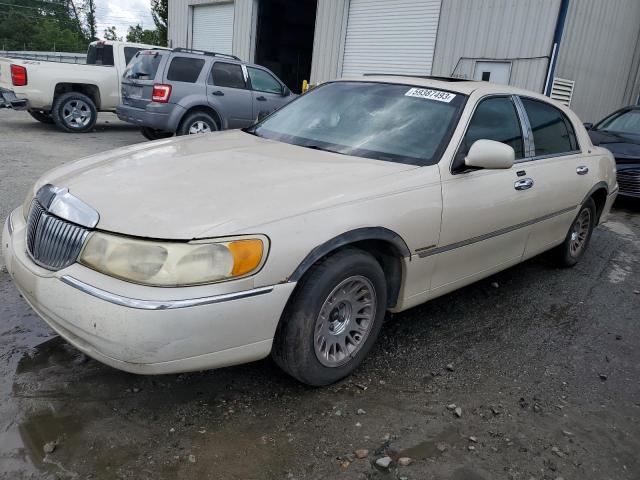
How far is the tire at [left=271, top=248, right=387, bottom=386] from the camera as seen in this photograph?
2.57 metres

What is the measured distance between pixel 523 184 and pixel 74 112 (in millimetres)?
10394

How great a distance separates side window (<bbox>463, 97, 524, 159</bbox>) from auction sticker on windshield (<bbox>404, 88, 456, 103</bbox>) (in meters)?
0.21

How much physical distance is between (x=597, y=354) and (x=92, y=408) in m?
3.10

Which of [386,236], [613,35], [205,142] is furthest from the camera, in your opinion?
[613,35]

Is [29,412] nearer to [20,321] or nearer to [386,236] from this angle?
[20,321]

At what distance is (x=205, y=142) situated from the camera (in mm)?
3664

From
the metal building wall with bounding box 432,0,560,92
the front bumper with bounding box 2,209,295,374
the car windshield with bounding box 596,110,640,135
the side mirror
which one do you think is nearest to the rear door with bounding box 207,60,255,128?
the metal building wall with bounding box 432,0,560,92

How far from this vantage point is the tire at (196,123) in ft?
31.7

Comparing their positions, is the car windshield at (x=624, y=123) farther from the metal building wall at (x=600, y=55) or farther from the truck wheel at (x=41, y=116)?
the truck wheel at (x=41, y=116)

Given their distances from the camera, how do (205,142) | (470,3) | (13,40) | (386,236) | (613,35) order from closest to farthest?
(386,236), (205,142), (470,3), (613,35), (13,40)

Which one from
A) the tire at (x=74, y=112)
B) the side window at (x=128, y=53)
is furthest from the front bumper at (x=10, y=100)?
the side window at (x=128, y=53)

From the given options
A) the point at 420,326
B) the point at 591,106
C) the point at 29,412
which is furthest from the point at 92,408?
the point at 591,106

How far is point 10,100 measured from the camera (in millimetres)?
10445

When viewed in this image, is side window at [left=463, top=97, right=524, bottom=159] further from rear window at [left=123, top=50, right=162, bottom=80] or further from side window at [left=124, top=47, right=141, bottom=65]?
side window at [left=124, top=47, right=141, bottom=65]
